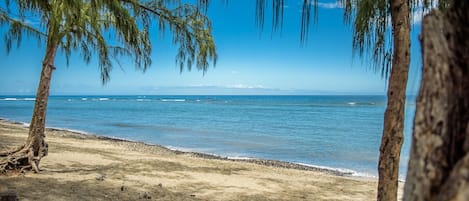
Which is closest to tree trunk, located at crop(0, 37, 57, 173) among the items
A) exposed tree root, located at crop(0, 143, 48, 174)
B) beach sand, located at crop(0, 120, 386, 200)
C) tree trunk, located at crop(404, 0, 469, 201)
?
exposed tree root, located at crop(0, 143, 48, 174)

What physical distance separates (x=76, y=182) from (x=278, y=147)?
11496 mm

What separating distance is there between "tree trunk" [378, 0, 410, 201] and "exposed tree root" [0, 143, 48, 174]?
5.74 metres

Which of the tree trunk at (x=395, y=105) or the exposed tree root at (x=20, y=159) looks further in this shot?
the exposed tree root at (x=20, y=159)

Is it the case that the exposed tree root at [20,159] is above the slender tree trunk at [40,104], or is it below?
below

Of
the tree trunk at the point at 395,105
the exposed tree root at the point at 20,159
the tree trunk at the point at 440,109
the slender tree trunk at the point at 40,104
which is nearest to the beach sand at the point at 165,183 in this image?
the exposed tree root at the point at 20,159

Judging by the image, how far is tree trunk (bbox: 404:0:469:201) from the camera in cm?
89

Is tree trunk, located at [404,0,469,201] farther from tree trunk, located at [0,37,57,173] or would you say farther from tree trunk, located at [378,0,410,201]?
tree trunk, located at [0,37,57,173]

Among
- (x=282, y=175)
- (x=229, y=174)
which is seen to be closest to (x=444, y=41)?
(x=229, y=174)

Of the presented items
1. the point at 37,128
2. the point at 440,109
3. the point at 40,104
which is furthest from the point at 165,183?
the point at 440,109

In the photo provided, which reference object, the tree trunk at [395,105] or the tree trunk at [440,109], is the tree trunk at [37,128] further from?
the tree trunk at [440,109]

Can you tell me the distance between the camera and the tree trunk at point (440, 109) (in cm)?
89

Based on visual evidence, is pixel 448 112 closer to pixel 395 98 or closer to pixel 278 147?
pixel 395 98

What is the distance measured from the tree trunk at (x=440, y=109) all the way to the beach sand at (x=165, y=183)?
17.0ft

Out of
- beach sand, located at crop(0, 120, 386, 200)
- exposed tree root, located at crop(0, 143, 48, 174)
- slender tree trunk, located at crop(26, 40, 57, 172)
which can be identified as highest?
slender tree trunk, located at crop(26, 40, 57, 172)
